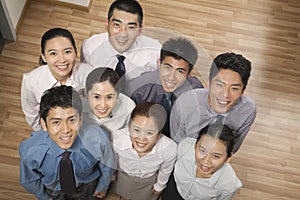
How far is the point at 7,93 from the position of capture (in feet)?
8.51

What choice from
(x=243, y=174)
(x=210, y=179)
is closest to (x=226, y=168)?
(x=210, y=179)

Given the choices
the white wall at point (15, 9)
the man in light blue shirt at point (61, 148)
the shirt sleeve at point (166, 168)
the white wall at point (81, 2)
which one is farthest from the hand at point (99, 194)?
the white wall at point (81, 2)

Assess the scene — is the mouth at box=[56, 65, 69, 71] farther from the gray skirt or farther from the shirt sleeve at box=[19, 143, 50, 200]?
the gray skirt

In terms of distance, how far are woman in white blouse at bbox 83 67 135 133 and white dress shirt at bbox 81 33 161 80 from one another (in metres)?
0.13

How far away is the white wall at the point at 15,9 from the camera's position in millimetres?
2632

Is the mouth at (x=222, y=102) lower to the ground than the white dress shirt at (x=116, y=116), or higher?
higher

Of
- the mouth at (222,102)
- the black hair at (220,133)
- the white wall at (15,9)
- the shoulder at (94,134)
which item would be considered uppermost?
the white wall at (15,9)

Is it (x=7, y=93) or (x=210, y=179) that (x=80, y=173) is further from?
(x=7, y=93)

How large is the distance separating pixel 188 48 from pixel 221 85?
0.59 feet

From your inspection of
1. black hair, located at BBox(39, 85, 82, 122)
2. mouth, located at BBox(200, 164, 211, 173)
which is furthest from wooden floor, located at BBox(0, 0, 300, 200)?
black hair, located at BBox(39, 85, 82, 122)

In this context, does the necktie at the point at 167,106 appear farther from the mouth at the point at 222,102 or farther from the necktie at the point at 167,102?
the mouth at the point at 222,102

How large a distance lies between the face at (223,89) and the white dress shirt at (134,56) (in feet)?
0.74

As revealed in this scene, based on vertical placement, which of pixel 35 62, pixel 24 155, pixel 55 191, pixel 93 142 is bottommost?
pixel 55 191

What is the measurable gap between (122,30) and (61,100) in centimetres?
40
